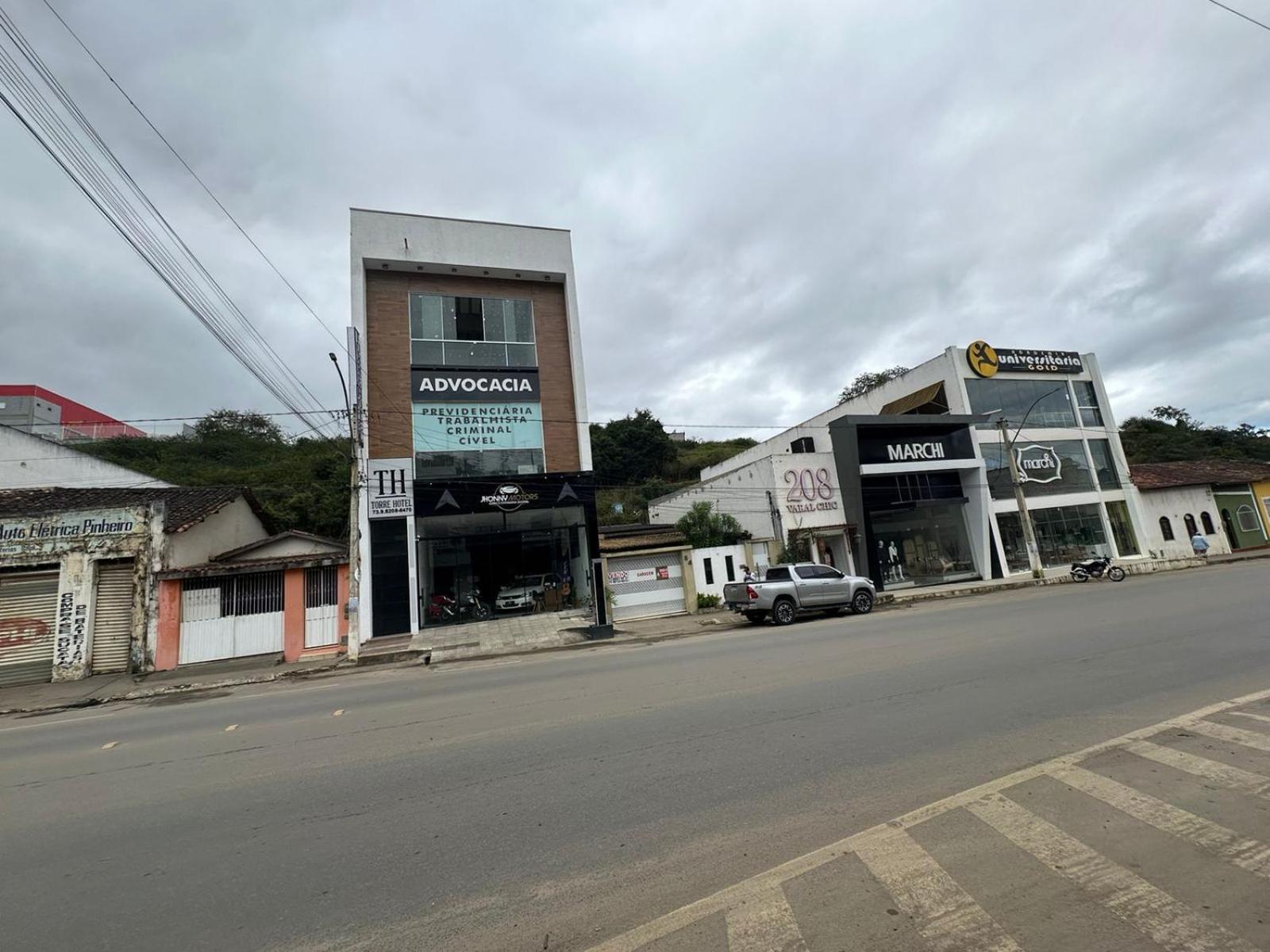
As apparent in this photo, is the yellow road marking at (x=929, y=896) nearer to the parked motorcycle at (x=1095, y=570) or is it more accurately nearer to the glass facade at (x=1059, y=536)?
the parked motorcycle at (x=1095, y=570)

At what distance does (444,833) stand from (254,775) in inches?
120

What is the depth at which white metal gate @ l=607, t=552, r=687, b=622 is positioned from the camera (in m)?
20.9

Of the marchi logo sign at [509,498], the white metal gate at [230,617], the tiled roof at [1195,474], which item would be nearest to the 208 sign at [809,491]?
the marchi logo sign at [509,498]

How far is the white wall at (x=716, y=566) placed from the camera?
2175cm

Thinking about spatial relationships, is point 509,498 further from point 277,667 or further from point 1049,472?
point 1049,472

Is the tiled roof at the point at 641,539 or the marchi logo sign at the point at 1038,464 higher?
the marchi logo sign at the point at 1038,464

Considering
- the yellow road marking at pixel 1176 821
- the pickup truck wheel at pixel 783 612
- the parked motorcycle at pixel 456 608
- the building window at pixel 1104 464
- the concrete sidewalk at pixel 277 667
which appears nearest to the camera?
the yellow road marking at pixel 1176 821

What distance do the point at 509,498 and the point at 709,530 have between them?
8233 millimetres

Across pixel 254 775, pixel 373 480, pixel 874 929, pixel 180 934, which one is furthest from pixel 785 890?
pixel 373 480

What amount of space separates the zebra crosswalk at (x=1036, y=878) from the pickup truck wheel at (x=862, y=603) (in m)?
14.4

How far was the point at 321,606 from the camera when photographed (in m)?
17.8

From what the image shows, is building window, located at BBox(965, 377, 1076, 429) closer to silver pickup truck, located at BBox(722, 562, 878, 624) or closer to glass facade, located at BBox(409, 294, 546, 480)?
silver pickup truck, located at BBox(722, 562, 878, 624)

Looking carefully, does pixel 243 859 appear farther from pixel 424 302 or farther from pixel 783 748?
pixel 424 302

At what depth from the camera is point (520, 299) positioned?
23.9 metres
